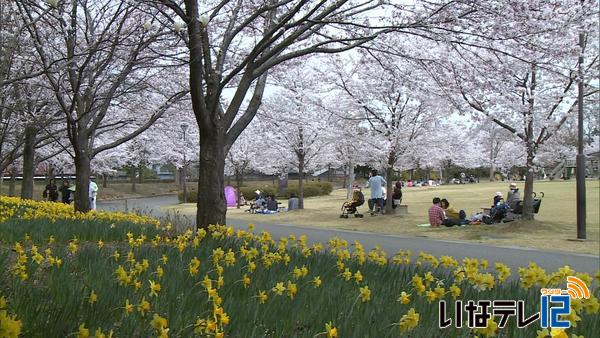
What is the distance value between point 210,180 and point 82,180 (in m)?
4.95

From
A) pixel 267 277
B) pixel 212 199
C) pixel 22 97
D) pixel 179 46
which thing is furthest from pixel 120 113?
pixel 267 277

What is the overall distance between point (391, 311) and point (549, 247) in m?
8.93

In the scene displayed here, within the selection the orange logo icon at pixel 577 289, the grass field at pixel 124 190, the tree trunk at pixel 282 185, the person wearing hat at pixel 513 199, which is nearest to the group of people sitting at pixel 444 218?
the person wearing hat at pixel 513 199

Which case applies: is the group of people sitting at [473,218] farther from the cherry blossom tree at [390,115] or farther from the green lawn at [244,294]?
the green lawn at [244,294]

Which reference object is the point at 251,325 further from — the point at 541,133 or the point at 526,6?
the point at 541,133

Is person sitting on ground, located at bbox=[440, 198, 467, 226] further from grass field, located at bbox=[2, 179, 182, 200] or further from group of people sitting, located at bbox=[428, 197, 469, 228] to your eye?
grass field, located at bbox=[2, 179, 182, 200]

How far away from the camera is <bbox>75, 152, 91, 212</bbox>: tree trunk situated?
34.9ft

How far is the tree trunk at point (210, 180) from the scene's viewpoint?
707 centimetres

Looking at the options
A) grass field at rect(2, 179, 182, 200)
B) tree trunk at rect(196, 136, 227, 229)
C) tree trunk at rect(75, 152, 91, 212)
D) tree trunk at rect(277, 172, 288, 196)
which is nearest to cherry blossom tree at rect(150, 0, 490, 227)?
tree trunk at rect(196, 136, 227, 229)

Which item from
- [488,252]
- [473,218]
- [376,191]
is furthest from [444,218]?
[488,252]

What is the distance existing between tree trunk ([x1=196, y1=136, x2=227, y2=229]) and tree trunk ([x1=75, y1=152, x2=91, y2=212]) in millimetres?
4574

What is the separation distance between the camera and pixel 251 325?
2.67m

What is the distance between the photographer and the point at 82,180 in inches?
425

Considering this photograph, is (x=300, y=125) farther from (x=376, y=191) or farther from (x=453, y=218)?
(x=453, y=218)
